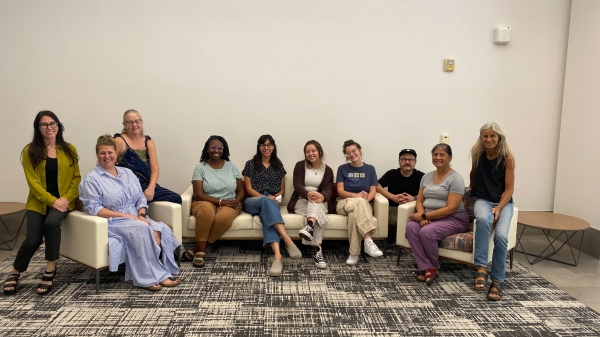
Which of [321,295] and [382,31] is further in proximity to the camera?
[382,31]

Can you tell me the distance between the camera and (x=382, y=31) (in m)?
5.27

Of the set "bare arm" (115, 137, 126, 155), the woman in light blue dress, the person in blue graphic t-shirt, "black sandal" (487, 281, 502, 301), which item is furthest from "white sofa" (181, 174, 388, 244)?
"black sandal" (487, 281, 502, 301)

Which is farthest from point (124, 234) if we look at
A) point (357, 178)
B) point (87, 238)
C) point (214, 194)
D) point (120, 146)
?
point (357, 178)

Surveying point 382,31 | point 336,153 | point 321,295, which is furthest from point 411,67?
point 321,295

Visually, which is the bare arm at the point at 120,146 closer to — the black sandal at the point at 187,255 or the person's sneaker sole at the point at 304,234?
the black sandal at the point at 187,255

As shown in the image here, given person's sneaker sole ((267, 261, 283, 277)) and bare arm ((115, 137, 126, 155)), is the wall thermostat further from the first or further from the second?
bare arm ((115, 137, 126, 155))

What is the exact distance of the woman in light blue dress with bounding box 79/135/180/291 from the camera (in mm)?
3719

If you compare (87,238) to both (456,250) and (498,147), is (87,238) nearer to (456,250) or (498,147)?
(456,250)

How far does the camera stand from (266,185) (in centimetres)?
490

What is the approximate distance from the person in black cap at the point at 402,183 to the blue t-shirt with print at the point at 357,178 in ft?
0.61

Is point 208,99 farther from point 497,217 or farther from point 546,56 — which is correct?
point 546,56

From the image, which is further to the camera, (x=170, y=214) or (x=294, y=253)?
(x=294, y=253)

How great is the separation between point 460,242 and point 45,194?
136 inches

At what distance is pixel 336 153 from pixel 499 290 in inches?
95.4
